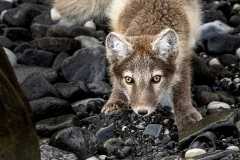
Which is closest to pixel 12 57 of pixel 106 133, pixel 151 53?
pixel 106 133

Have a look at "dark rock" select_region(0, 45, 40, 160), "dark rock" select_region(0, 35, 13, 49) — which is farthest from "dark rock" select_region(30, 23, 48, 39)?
"dark rock" select_region(0, 45, 40, 160)

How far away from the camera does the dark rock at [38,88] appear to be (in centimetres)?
655

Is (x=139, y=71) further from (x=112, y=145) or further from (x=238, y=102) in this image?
(x=238, y=102)

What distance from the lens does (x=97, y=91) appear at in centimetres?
709

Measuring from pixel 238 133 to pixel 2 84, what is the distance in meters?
2.52

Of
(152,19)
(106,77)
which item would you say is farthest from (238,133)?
(106,77)

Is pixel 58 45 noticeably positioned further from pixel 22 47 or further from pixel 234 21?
pixel 234 21

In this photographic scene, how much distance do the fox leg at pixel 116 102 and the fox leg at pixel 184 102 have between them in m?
0.61

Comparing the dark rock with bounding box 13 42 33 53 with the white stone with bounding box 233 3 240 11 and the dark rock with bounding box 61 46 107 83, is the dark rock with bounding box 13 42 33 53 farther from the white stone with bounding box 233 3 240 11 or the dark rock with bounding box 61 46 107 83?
the white stone with bounding box 233 3 240 11

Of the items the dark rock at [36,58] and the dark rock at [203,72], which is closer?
the dark rock at [203,72]

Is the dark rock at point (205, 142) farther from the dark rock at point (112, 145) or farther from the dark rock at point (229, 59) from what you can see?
the dark rock at point (229, 59)

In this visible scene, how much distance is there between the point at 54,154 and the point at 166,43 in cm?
167

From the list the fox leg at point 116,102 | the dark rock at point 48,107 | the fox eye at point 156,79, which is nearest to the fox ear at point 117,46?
the fox eye at point 156,79

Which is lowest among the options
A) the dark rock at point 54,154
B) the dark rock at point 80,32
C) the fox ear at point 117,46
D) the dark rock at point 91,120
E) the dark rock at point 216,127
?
the dark rock at point 91,120
